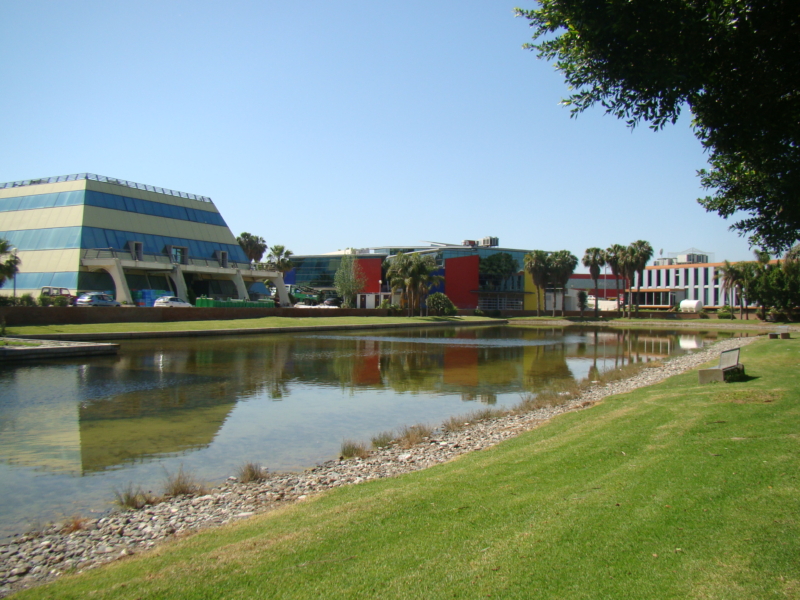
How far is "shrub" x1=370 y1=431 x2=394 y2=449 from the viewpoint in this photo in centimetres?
1371

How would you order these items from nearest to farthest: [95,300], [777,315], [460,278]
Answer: [95,300] → [777,315] → [460,278]

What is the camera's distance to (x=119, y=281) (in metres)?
54.6

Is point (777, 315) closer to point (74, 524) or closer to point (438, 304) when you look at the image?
point (438, 304)

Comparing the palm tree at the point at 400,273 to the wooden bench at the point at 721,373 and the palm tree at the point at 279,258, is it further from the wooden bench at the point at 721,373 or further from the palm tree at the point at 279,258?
the wooden bench at the point at 721,373

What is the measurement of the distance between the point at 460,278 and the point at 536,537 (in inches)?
3723

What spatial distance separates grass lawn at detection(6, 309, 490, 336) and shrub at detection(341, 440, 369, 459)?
31544 millimetres

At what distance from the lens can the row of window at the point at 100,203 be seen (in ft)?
194

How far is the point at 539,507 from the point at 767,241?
6.38m

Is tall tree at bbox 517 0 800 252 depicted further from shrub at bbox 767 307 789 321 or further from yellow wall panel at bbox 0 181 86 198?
shrub at bbox 767 307 789 321

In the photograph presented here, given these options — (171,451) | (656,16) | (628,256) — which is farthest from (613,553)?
(628,256)

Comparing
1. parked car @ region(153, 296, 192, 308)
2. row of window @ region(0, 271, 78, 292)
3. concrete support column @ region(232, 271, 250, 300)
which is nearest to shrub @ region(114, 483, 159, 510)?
parked car @ region(153, 296, 192, 308)

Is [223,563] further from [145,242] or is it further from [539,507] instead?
[145,242]

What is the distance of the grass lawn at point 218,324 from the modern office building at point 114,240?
1098cm

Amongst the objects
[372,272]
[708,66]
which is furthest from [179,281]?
[708,66]
